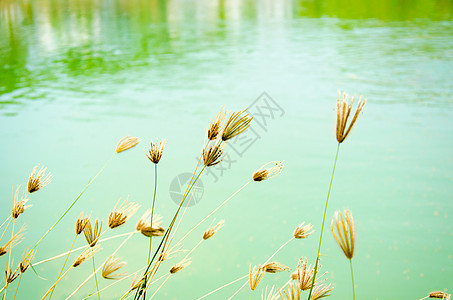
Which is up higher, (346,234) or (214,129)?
(214,129)

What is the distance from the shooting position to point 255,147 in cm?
287

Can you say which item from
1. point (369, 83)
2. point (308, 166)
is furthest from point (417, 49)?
point (308, 166)

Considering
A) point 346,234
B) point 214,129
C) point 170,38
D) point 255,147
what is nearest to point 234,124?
point 214,129

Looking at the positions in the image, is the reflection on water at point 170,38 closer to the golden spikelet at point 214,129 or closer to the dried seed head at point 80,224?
the dried seed head at point 80,224

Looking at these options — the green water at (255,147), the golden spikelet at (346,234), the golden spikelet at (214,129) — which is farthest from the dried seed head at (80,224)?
the green water at (255,147)

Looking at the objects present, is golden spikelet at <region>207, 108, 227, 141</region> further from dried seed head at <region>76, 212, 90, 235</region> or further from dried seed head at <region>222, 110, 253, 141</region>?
dried seed head at <region>76, 212, 90, 235</region>

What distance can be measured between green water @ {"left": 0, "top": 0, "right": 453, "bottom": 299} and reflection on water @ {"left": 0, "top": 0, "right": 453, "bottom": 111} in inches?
2.5

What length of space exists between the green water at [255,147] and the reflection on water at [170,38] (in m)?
0.06

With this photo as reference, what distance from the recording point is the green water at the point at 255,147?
5.79ft

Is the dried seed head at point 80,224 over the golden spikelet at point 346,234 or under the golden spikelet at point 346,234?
under

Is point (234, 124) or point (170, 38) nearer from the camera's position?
point (234, 124)

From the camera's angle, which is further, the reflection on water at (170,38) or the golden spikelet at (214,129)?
the reflection on water at (170,38)

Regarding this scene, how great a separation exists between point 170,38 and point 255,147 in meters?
5.31

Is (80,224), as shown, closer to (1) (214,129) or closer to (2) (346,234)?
(1) (214,129)
